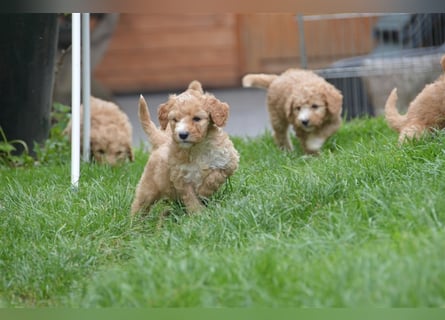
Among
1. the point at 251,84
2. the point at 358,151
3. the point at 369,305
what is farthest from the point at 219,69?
the point at 369,305

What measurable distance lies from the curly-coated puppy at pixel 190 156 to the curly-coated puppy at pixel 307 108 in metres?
2.00

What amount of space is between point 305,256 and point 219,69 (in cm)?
1073

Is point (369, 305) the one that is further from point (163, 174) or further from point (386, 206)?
point (163, 174)

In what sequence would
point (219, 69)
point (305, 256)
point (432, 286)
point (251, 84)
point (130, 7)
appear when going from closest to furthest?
point (432, 286) → point (305, 256) → point (130, 7) → point (251, 84) → point (219, 69)

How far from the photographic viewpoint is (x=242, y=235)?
434 cm

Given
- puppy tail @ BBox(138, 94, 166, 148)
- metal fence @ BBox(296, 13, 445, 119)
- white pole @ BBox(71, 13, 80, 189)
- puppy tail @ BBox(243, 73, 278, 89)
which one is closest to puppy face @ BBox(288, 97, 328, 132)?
puppy tail @ BBox(243, 73, 278, 89)

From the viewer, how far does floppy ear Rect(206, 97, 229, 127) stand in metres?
4.85

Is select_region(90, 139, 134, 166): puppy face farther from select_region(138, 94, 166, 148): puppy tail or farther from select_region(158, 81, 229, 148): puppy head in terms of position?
select_region(158, 81, 229, 148): puppy head

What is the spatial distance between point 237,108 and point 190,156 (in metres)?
7.86

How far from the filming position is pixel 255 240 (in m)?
4.11

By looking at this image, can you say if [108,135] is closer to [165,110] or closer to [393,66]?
[165,110]

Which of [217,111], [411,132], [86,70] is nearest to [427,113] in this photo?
[411,132]

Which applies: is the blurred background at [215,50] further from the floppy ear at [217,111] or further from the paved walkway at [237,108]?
the floppy ear at [217,111]

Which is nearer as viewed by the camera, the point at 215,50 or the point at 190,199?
the point at 190,199
